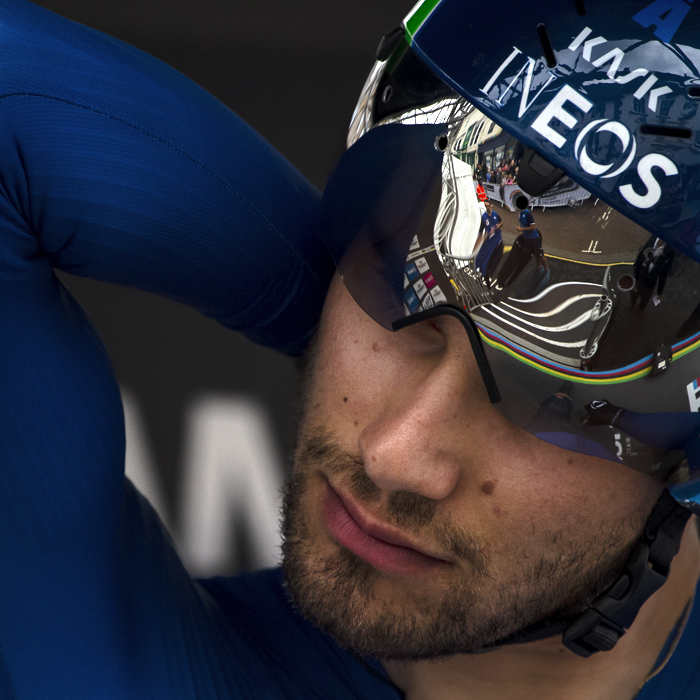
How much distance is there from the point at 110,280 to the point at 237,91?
68.9 inches

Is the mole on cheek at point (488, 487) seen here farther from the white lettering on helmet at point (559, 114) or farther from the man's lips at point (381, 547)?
the white lettering on helmet at point (559, 114)

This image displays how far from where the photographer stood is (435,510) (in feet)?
2.26

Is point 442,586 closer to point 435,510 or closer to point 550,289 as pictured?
point 435,510

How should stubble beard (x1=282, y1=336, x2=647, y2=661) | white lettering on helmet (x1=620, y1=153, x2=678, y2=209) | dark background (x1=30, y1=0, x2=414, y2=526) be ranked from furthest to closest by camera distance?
1. dark background (x1=30, y1=0, x2=414, y2=526)
2. stubble beard (x1=282, y1=336, x2=647, y2=661)
3. white lettering on helmet (x1=620, y1=153, x2=678, y2=209)

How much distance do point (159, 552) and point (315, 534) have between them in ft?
0.55

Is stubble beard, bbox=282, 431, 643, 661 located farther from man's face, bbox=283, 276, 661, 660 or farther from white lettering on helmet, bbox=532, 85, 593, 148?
white lettering on helmet, bbox=532, 85, 593, 148

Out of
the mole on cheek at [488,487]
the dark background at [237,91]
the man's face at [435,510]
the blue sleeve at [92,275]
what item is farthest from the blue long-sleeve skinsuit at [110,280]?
the dark background at [237,91]

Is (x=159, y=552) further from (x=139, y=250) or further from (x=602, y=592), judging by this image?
(x=602, y=592)

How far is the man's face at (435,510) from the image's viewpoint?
68cm

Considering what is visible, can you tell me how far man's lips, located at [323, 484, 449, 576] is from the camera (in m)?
0.70

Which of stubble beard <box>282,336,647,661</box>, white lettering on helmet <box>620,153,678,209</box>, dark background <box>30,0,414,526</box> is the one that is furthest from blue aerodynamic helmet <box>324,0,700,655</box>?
dark background <box>30,0,414,526</box>

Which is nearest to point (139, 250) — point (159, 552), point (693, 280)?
point (159, 552)

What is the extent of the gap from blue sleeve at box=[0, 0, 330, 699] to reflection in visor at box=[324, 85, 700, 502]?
0.17 metres

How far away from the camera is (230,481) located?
2.07 meters
